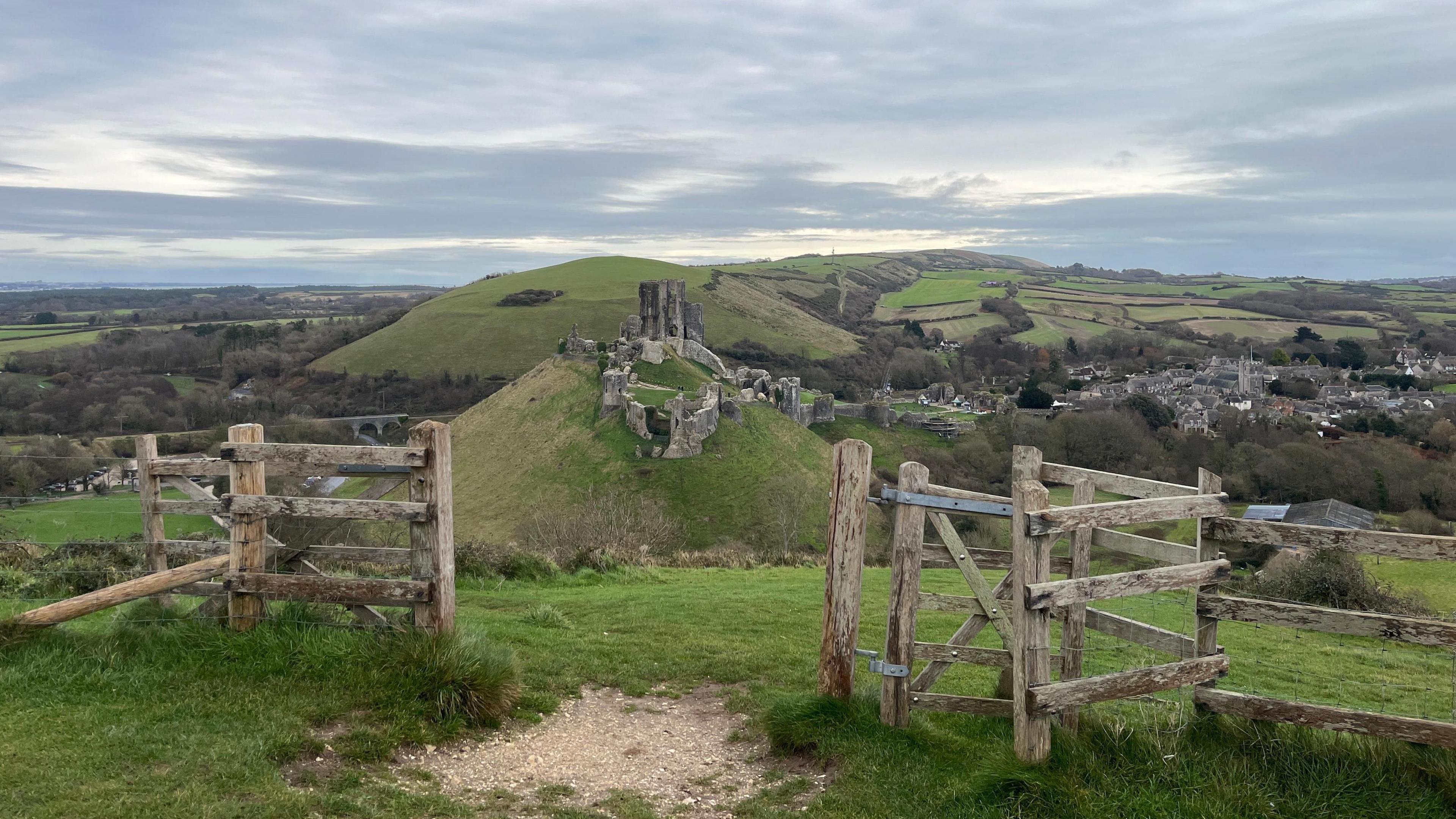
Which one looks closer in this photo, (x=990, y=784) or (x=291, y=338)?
(x=990, y=784)

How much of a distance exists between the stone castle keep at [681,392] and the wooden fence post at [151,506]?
54.6 m

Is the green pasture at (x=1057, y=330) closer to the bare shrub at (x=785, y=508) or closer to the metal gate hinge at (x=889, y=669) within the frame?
the bare shrub at (x=785, y=508)

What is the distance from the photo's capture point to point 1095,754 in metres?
6.39

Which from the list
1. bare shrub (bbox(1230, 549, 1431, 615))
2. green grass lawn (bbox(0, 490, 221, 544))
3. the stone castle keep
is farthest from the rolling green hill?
bare shrub (bbox(1230, 549, 1431, 615))

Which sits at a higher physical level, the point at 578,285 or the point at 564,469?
the point at 578,285

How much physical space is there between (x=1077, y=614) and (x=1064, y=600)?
102cm

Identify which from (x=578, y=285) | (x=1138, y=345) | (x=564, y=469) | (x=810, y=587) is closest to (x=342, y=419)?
(x=564, y=469)

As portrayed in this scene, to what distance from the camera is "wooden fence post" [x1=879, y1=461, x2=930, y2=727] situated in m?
7.32

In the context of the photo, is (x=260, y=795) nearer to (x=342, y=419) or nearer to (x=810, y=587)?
(x=810, y=587)

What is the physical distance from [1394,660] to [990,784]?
32.9ft

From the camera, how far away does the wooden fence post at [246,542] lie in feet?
27.6

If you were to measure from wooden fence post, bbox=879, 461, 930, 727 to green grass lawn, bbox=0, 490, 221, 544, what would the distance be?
878cm

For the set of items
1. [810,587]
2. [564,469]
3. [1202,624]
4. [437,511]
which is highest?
[437,511]

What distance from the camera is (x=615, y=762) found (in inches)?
297
